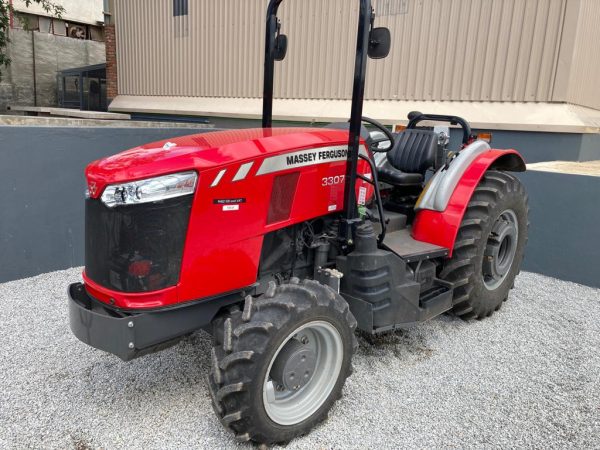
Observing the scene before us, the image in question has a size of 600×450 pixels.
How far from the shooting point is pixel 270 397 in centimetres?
221

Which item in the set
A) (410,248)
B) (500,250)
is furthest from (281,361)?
(500,250)

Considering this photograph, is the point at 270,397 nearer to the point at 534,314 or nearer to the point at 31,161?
the point at 534,314

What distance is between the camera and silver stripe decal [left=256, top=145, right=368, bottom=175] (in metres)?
2.37

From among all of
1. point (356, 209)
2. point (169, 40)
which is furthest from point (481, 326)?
point (169, 40)

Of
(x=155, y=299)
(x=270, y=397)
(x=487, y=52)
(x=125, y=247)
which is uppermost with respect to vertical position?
(x=487, y=52)

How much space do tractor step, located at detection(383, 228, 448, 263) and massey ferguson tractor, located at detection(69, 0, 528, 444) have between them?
2 centimetres

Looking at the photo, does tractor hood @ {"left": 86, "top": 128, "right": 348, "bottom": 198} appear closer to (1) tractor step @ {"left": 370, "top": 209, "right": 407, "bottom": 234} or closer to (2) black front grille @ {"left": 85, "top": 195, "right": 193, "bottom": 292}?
(2) black front grille @ {"left": 85, "top": 195, "right": 193, "bottom": 292}

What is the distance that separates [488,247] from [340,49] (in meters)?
4.71

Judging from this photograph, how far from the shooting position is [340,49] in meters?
7.25

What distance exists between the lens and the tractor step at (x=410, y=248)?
9.75 ft

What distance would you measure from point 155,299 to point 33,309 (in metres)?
2.18

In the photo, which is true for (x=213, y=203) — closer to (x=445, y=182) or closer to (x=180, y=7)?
(x=445, y=182)

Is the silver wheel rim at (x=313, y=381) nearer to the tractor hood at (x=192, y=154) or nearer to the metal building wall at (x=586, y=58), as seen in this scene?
the tractor hood at (x=192, y=154)

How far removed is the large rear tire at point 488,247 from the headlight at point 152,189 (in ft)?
6.47
